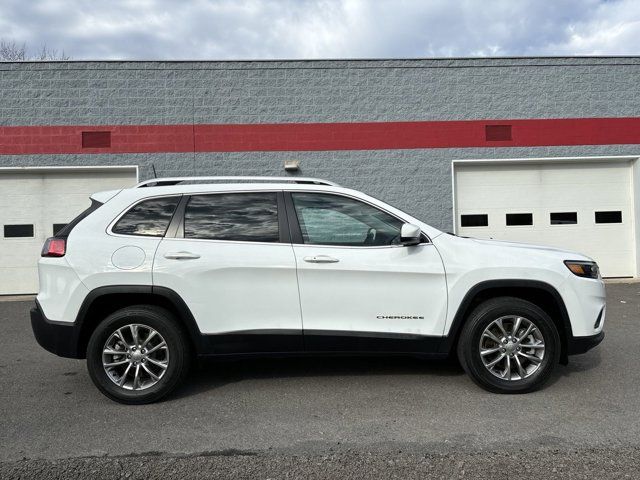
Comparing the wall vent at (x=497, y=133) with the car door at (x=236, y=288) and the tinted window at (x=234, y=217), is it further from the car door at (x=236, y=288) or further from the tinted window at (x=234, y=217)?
the car door at (x=236, y=288)

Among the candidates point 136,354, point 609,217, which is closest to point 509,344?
point 136,354

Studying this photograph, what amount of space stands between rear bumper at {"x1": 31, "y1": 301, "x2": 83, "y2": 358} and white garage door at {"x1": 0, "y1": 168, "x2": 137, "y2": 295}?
6.99 meters

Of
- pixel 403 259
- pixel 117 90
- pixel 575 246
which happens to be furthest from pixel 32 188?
pixel 575 246

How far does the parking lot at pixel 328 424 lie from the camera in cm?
324

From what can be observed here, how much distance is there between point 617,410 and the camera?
13.3 ft

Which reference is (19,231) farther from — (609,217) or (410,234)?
(609,217)

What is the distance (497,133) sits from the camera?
433 inches

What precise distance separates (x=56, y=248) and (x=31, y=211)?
7.52 m

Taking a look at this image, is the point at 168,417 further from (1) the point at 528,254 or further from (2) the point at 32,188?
(2) the point at 32,188

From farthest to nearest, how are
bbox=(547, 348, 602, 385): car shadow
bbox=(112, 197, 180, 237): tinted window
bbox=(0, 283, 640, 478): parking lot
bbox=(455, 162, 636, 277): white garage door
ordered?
bbox=(455, 162, 636, 277): white garage door → bbox=(547, 348, 602, 385): car shadow → bbox=(112, 197, 180, 237): tinted window → bbox=(0, 283, 640, 478): parking lot

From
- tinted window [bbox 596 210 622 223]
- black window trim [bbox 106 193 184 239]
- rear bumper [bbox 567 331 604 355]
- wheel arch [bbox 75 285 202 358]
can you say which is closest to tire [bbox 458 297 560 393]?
rear bumper [bbox 567 331 604 355]

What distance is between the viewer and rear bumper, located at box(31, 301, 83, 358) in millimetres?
4258

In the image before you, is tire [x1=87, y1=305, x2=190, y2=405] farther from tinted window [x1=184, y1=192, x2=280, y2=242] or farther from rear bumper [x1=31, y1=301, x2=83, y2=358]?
tinted window [x1=184, y1=192, x2=280, y2=242]

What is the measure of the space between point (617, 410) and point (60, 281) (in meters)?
4.68
